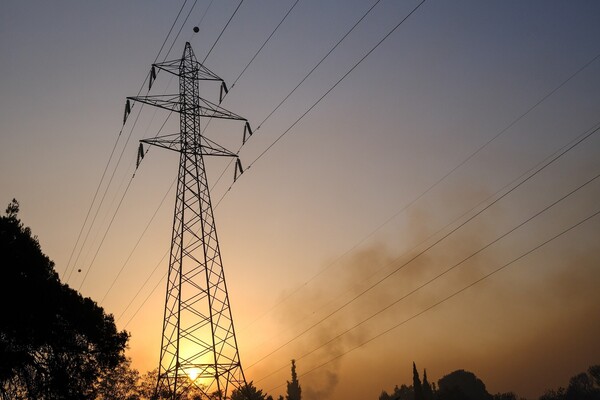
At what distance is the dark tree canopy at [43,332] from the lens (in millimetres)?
28172

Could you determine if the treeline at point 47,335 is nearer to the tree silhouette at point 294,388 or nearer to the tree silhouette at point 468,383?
the tree silhouette at point 294,388

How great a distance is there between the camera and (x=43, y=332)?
29406mm

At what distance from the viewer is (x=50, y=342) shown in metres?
29.9

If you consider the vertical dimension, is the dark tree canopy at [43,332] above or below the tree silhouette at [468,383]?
below

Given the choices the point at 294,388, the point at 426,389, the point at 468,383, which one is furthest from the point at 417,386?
the point at 468,383

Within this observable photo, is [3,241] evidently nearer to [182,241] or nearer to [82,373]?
[82,373]

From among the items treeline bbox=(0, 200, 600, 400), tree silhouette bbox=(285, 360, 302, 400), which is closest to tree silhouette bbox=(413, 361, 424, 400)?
tree silhouette bbox=(285, 360, 302, 400)

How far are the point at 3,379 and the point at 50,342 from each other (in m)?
3.25

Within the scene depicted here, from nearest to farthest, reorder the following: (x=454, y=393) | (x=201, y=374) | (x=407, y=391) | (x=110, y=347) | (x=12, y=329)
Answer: (x=201, y=374), (x=12, y=329), (x=110, y=347), (x=454, y=393), (x=407, y=391)

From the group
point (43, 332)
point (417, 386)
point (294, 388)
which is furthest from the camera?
point (294, 388)

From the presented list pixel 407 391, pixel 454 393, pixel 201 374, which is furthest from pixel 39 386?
pixel 407 391

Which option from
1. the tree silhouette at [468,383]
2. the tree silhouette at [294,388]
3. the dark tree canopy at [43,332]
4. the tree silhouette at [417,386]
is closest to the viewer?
the dark tree canopy at [43,332]

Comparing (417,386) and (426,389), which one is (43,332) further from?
(426,389)

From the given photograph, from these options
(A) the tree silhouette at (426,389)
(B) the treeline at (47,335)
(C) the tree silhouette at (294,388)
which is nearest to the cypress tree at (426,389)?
(A) the tree silhouette at (426,389)
